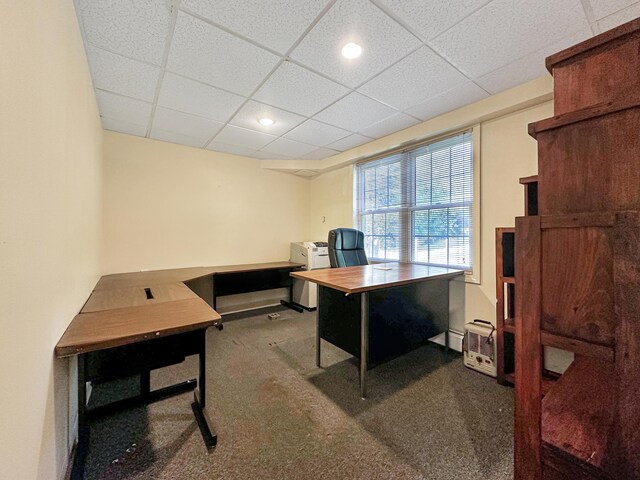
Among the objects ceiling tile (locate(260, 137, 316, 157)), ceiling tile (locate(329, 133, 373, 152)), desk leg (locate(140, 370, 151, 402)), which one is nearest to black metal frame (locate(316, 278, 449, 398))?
desk leg (locate(140, 370, 151, 402))

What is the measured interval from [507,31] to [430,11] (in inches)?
22.2

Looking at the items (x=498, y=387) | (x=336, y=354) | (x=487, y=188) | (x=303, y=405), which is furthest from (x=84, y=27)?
(x=498, y=387)

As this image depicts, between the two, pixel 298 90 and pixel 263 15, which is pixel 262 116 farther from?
pixel 263 15

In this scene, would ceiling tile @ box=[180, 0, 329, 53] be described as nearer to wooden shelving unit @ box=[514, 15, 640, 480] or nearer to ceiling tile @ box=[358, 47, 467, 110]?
ceiling tile @ box=[358, 47, 467, 110]

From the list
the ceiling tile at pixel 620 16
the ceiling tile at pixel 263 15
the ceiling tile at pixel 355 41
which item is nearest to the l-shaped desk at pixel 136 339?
the ceiling tile at pixel 263 15

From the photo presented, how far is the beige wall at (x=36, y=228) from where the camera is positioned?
0.71m

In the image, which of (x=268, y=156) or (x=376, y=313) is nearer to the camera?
(x=376, y=313)

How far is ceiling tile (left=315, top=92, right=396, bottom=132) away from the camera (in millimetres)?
2529

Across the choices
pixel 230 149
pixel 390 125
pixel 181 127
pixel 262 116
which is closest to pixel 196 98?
pixel 262 116

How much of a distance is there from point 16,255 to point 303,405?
1802 mm

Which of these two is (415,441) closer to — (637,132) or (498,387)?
Result: (498,387)

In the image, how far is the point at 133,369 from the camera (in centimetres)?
152

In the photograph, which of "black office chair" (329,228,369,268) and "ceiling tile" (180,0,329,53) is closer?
"ceiling tile" (180,0,329,53)

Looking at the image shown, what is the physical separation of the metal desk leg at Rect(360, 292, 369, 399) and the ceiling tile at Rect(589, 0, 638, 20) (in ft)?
7.03
